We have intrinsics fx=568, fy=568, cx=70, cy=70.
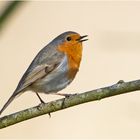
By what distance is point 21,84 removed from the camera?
363 cm

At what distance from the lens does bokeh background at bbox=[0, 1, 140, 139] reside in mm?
5676

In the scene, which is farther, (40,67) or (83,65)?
(83,65)

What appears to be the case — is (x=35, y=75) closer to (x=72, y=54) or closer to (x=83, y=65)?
(x=72, y=54)

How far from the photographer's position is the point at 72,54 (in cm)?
418

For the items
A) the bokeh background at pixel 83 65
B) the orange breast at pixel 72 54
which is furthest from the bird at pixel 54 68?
the bokeh background at pixel 83 65

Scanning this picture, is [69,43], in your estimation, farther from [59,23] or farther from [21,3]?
[21,3]

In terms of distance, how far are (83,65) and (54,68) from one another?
239cm

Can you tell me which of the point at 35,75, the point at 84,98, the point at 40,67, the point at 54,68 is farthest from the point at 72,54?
the point at 84,98

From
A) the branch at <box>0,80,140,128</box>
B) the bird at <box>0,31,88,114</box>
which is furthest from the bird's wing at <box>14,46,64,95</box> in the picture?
the branch at <box>0,80,140,128</box>

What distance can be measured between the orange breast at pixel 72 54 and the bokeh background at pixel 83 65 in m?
0.98

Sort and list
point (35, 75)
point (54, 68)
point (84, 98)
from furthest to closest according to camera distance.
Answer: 1. point (54, 68)
2. point (35, 75)
3. point (84, 98)

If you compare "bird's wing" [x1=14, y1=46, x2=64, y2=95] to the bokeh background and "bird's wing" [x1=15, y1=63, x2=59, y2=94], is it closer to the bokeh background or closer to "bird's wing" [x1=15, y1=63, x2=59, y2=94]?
"bird's wing" [x1=15, y1=63, x2=59, y2=94]

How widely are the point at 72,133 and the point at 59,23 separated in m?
1.42

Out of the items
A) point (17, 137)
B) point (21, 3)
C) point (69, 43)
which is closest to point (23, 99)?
point (17, 137)
